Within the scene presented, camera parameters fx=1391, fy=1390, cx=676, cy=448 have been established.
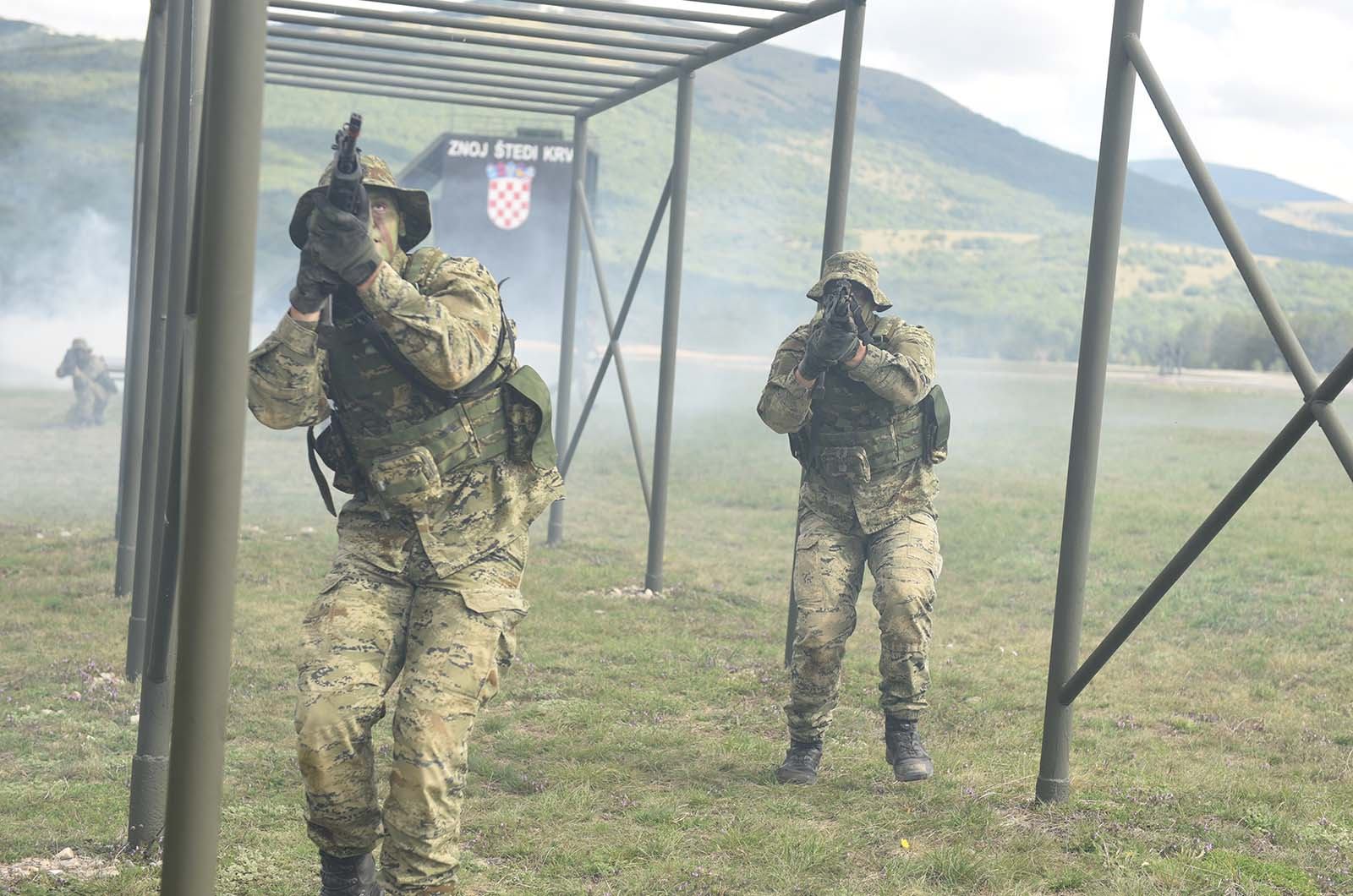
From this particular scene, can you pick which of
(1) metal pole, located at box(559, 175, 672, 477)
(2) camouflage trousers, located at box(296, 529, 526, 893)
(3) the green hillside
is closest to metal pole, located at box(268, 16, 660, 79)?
(1) metal pole, located at box(559, 175, 672, 477)

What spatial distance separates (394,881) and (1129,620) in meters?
2.49

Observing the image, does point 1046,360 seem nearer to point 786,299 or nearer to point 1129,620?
point 786,299

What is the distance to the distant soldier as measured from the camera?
19.0m

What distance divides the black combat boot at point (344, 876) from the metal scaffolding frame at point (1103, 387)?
2.42 m

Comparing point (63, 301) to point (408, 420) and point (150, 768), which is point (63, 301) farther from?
point (408, 420)

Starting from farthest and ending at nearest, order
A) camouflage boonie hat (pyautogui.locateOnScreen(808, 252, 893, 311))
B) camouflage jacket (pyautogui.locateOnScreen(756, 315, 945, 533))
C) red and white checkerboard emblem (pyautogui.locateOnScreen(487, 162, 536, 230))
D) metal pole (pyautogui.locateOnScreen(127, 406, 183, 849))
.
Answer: red and white checkerboard emblem (pyautogui.locateOnScreen(487, 162, 536, 230)), camouflage boonie hat (pyautogui.locateOnScreen(808, 252, 893, 311)), camouflage jacket (pyautogui.locateOnScreen(756, 315, 945, 533)), metal pole (pyautogui.locateOnScreen(127, 406, 183, 849))

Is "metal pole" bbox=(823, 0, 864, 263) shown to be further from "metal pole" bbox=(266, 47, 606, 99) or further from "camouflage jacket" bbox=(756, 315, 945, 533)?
"metal pole" bbox=(266, 47, 606, 99)

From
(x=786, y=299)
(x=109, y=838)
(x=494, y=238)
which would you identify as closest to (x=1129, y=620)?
(x=109, y=838)

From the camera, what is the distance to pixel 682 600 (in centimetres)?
905

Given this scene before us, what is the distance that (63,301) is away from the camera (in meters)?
44.5

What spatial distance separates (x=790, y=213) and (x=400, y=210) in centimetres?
9896

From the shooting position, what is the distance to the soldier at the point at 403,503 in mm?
3582

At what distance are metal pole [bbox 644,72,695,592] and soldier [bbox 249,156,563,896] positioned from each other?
179 inches

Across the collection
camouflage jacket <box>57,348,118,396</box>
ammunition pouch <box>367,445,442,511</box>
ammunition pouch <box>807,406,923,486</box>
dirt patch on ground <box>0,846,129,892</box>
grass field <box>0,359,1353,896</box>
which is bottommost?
dirt patch on ground <box>0,846,129,892</box>
